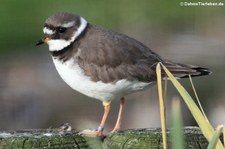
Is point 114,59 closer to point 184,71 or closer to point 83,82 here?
point 83,82

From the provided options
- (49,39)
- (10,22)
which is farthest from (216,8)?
(49,39)

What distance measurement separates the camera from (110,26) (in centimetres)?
1581

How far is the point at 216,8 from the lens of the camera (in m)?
17.0

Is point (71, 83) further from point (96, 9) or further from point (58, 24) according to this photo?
point (96, 9)

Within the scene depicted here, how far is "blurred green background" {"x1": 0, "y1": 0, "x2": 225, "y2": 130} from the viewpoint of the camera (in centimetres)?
1078

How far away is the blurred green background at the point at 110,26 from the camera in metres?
10.8

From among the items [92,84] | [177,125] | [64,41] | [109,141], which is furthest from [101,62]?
[177,125]

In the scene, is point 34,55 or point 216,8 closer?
point 34,55

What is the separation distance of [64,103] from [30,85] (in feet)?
3.14

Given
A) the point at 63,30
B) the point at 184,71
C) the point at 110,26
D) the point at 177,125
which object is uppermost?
the point at 177,125

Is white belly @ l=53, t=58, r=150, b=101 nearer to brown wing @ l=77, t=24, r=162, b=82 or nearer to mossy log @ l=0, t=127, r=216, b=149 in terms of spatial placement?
brown wing @ l=77, t=24, r=162, b=82

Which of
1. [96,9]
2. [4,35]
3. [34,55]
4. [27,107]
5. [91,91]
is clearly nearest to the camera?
[91,91]

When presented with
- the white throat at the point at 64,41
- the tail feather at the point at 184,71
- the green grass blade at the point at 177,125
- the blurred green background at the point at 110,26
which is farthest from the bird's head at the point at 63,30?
the green grass blade at the point at 177,125

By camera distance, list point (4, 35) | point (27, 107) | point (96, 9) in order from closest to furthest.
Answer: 1. point (27, 107)
2. point (4, 35)
3. point (96, 9)
